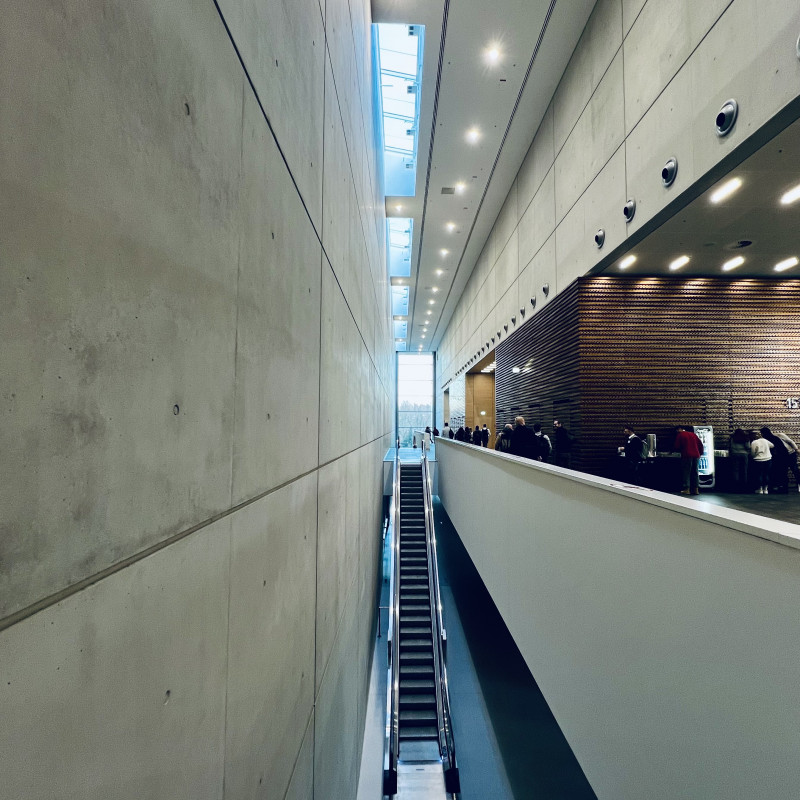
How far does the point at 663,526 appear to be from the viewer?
2.95 meters

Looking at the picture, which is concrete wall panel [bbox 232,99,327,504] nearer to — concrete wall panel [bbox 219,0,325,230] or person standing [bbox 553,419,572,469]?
concrete wall panel [bbox 219,0,325,230]

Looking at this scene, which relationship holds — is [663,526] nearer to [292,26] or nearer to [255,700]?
[255,700]

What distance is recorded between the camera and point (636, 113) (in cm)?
720

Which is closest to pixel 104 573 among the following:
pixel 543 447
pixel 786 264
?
pixel 543 447

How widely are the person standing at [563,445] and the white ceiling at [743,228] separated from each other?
10.7 ft

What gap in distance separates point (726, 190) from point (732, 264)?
10.4ft

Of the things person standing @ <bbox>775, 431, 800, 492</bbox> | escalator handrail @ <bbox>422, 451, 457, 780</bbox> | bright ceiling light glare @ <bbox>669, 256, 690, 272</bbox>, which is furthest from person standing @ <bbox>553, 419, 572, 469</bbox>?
escalator handrail @ <bbox>422, 451, 457, 780</bbox>

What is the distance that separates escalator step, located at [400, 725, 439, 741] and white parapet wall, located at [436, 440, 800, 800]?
5.82 meters

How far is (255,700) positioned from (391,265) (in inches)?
869

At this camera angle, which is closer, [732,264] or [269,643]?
[269,643]

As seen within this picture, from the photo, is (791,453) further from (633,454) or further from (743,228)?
(743,228)

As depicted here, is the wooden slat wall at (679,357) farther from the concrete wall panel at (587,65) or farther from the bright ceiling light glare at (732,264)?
the concrete wall panel at (587,65)

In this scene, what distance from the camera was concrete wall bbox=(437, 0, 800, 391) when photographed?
191 inches

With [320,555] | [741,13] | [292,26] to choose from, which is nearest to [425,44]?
[741,13]
